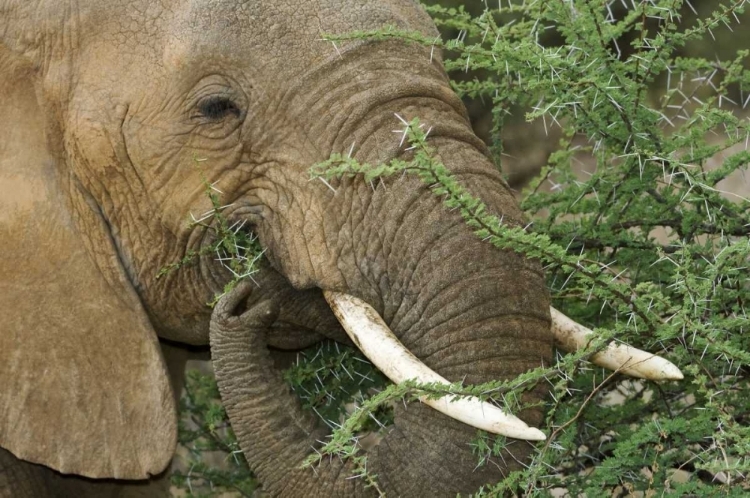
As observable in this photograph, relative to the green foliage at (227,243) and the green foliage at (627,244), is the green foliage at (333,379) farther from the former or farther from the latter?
the green foliage at (627,244)

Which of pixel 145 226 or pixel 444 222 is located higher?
pixel 444 222

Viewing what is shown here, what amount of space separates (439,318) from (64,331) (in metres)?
1.07

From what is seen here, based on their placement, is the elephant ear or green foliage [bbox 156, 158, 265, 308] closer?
green foliage [bbox 156, 158, 265, 308]

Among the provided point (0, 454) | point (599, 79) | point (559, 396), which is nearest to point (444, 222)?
point (559, 396)

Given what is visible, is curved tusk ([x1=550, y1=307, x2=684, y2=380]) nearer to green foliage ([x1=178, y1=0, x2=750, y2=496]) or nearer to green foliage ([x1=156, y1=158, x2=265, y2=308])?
green foliage ([x1=178, y1=0, x2=750, y2=496])

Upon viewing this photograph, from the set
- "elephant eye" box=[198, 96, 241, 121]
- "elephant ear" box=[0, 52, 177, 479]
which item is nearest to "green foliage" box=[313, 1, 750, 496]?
"elephant eye" box=[198, 96, 241, 121]

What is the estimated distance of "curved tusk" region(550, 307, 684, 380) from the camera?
2.93m

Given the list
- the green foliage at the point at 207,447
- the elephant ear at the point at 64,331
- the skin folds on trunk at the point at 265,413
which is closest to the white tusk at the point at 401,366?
the skin folds on trunk at the point at 265,413

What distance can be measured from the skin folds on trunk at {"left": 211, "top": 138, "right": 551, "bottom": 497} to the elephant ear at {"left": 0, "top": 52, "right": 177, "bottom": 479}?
1.22ft

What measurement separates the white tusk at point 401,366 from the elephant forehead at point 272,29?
1.88 ft

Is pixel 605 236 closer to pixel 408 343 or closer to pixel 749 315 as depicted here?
pixel 749 315

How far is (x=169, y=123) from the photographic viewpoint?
128 inches

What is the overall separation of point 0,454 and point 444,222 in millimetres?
1535

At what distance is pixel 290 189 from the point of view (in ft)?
10.4
